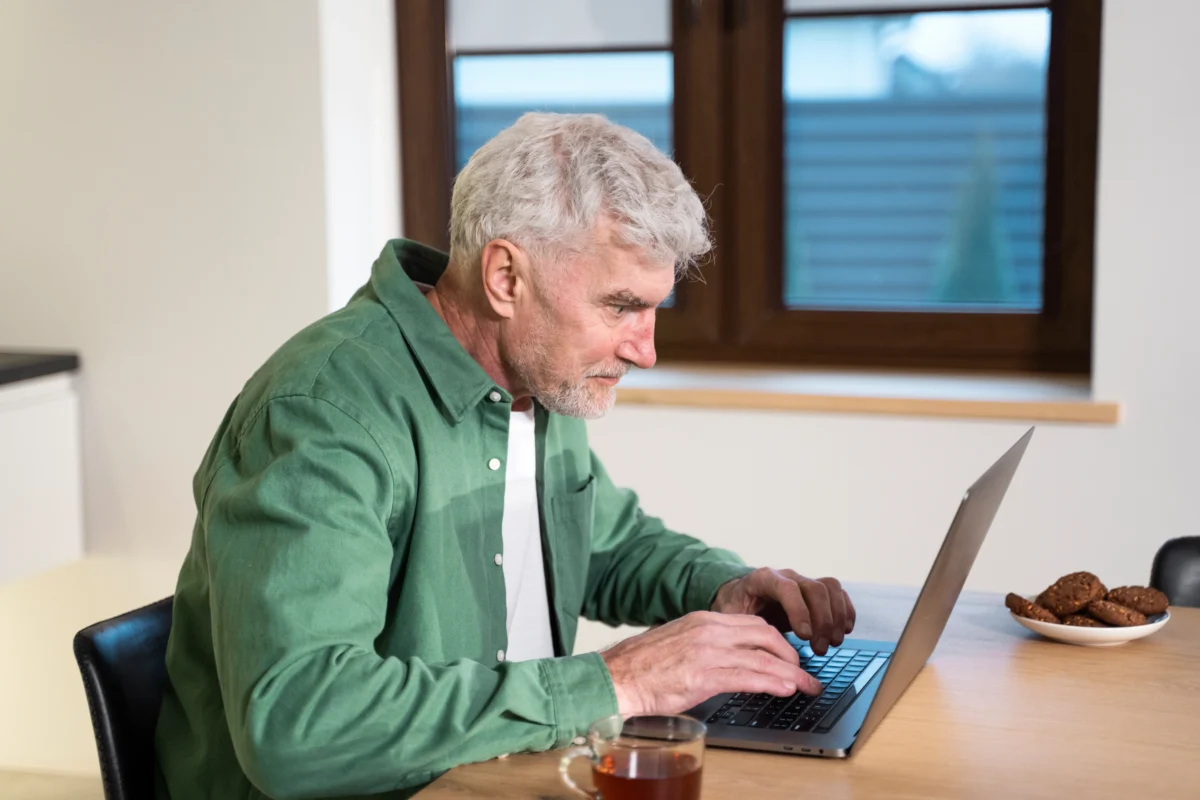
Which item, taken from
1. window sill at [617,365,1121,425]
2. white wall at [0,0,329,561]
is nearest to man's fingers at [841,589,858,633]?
window sill at [617,365,1121,425]

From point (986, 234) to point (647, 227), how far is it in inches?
64.6

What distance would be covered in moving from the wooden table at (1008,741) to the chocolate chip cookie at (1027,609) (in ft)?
0.08

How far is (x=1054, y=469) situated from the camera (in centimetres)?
255

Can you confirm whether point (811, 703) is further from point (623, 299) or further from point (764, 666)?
point (623, 299)

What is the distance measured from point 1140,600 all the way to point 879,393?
46.1 inches

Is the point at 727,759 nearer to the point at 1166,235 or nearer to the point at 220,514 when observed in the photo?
A: the point at 220,514

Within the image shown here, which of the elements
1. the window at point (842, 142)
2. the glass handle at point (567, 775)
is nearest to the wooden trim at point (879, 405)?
the window at point (842, 142)

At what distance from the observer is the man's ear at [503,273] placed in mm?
1409

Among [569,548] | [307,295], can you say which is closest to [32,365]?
[307,295]

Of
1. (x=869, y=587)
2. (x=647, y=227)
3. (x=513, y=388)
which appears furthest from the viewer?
(x=869, y=587)

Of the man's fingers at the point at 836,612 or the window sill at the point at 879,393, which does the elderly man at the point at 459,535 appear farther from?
the window sill at the point at 879,393

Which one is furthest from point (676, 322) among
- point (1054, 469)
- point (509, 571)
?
point (509, 571)

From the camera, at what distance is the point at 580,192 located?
138 centimetres

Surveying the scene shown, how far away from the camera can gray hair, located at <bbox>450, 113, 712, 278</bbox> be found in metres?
1.38
